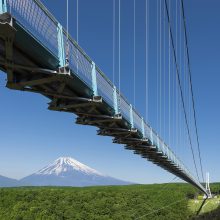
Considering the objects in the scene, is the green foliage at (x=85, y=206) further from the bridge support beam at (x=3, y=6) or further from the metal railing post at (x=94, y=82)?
the bridge support beam at (x=3, y=6)

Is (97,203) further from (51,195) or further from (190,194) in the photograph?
(190,194)

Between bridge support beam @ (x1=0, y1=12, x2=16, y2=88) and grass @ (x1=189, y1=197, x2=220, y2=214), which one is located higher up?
bridge support beam @ (x1=0, y1=12, x2=16, y2=88)

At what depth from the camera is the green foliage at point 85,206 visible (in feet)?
308

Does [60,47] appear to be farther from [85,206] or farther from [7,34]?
[85,206]

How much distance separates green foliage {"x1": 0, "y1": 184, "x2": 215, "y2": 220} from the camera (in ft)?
308

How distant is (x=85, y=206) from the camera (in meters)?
98.6

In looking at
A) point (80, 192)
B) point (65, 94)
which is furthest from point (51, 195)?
point (65, 94)

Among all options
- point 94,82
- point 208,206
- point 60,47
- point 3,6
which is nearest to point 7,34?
point 3,6

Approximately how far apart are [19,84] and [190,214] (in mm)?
96956

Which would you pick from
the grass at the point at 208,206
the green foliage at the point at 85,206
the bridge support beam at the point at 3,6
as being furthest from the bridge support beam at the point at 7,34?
the grass at the point at 208,206

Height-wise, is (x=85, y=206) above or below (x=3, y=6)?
below

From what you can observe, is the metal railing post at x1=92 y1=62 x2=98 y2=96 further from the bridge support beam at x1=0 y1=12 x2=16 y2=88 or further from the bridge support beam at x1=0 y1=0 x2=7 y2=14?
the bridge support beam at x1=0 y1=0 x2=7 y2=14

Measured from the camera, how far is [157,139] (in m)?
30.4

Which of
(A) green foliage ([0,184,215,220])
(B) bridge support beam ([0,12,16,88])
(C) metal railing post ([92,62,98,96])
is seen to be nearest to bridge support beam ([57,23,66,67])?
(B) bridge support beam ([0,12,16,88])
